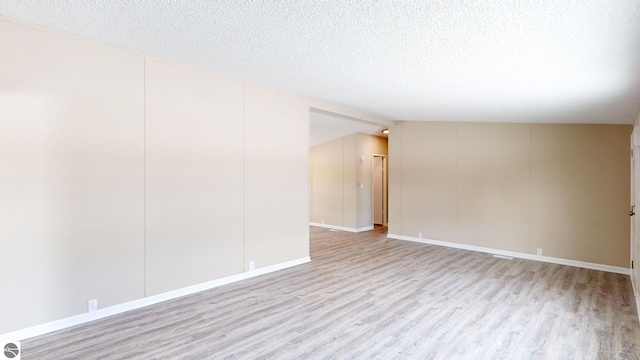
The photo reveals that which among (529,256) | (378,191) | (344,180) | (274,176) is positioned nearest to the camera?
(274,176)

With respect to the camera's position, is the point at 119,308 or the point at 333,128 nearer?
the point at 119,308

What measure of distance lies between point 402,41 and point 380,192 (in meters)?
7.01

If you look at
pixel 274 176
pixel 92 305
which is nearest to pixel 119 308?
pixel 92 305

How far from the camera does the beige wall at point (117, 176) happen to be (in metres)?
2.74

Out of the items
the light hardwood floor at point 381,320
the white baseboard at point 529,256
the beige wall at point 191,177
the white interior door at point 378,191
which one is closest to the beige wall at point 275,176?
the beige wall at point 191,177

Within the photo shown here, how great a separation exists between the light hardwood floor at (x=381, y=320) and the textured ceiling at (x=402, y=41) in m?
2.32

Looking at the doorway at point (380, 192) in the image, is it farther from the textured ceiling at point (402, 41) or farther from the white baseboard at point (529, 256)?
the textured ceiling at point (402, 41)

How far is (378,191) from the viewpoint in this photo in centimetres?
941

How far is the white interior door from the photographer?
366 inches

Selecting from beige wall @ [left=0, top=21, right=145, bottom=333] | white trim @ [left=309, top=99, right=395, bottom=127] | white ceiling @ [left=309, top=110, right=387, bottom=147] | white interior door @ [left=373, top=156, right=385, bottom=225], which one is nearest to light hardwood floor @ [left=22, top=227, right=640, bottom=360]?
beige wall @ [left=0, top=21, right=145, bottom=333]

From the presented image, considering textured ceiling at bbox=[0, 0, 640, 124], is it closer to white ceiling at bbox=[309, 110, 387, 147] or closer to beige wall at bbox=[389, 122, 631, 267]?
beige wall at bbox=[389, 122, 631, 267]

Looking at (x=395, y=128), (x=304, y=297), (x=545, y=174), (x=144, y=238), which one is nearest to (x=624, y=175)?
(x=545, y=174)

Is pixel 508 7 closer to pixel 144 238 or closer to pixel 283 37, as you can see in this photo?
pixel 283 37

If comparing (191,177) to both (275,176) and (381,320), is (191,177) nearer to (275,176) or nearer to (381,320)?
(275,176)
